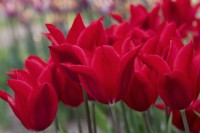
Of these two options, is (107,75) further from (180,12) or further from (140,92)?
(180,12)

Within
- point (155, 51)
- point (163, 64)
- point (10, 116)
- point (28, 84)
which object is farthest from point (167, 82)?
point (10, 116)

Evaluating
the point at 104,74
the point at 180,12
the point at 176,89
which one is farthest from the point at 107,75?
the point at 180,12

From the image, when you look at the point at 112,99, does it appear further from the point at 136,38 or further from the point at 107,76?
the point at 136,38

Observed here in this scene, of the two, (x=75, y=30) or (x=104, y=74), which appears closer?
(x=104, y=74)

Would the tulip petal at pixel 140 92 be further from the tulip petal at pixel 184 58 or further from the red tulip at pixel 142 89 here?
the tulip petal at pixel 184 58

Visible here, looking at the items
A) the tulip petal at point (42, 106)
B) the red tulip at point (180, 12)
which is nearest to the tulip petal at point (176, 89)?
the tulip petal at point (42, 106)

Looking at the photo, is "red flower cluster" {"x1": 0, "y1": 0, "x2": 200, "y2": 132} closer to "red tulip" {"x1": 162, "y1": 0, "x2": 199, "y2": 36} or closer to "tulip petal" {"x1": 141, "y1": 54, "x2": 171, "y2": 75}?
"tulip petal" {"x1": 141, "y1": 54, "x2": 171, "y2": 75}

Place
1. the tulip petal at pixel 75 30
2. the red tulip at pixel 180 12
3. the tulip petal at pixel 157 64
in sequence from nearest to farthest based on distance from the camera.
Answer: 1. the tulip petal at pixel 157 64
2. the tulip petal at pixel 75 30
3. the red tulip at pixel 180 12

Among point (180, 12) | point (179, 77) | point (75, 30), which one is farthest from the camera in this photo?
point (180, 12)
